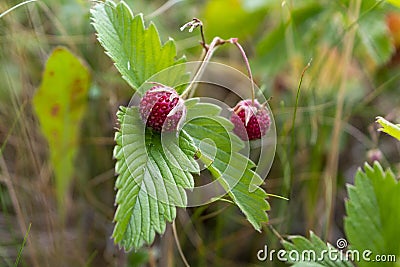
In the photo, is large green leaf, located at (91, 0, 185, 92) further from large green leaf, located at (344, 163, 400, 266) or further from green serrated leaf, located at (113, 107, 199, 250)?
large green leaf, located at (344, 163, 400, 266)

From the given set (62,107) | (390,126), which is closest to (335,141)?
(390,126)

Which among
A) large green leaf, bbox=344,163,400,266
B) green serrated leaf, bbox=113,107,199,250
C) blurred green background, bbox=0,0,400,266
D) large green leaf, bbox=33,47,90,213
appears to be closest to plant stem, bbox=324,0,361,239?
blurred green background, bbox=0,0,400,266

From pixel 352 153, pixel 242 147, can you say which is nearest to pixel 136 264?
pixel 242 147

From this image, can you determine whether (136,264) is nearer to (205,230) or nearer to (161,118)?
(205,230)

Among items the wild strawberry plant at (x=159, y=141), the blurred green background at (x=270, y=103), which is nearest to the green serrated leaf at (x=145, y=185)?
the wild strawberry plant at (x=159, y=141)

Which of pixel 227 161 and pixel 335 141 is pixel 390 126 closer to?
pixel 227 161
